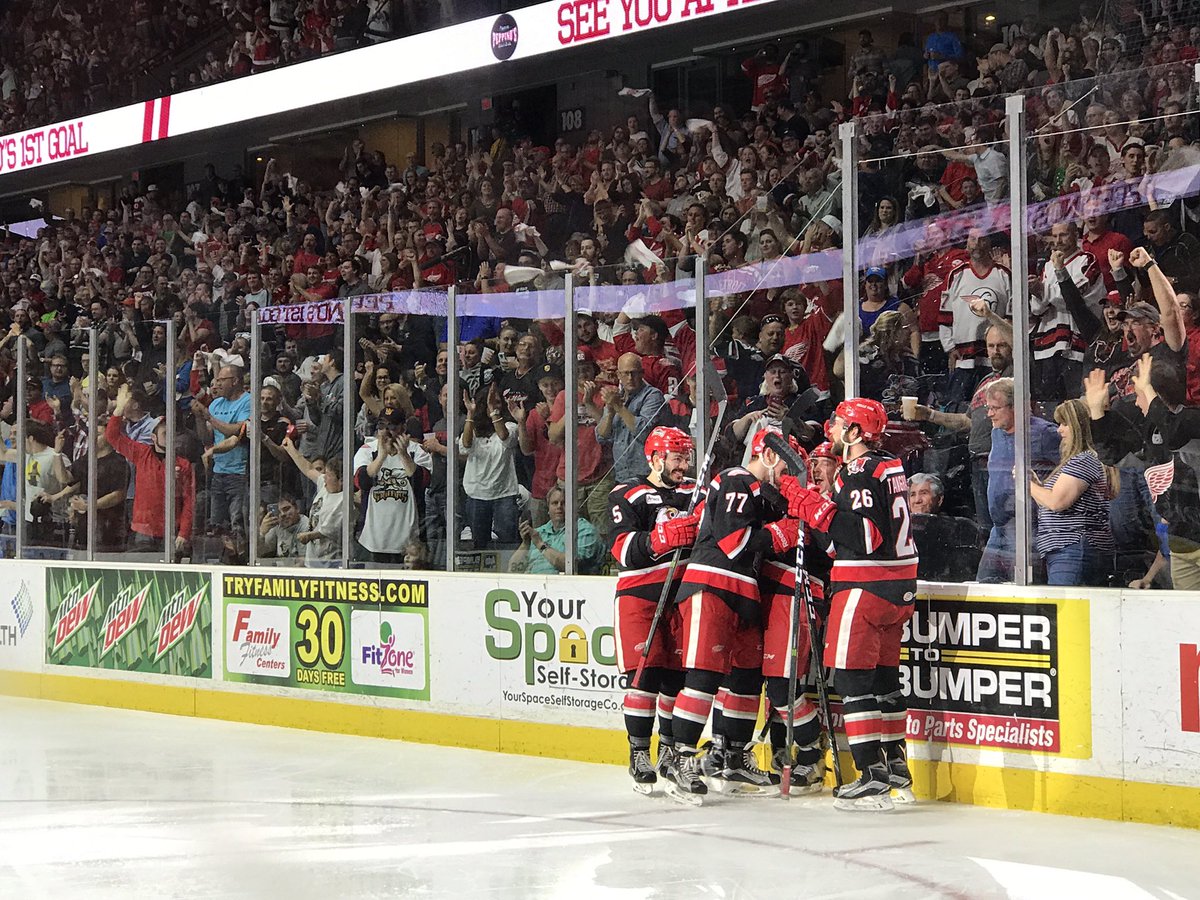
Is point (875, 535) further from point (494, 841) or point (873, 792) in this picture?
point (494, 841)

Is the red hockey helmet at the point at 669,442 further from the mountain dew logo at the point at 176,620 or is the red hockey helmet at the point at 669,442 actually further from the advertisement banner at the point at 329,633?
the mountain dew logo at the point at 176,620

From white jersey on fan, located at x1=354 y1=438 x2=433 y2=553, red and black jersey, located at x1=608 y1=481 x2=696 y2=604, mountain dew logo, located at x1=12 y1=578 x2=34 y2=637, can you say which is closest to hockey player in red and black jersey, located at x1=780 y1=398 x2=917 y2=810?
red and black jersey, located at x1=608 y1=481 x2=696 y2=604

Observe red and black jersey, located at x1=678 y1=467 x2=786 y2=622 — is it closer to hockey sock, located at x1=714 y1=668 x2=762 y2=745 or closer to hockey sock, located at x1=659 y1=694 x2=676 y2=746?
hockey sock, located at x1=714 y1=668 x2=762 y2=745

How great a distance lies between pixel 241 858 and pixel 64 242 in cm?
1508

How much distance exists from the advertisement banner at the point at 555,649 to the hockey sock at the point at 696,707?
2.77 feet

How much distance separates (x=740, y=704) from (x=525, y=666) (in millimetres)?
1684

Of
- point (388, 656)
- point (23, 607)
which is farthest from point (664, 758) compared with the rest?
point (23, 607)

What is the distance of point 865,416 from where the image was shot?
6.47 metres

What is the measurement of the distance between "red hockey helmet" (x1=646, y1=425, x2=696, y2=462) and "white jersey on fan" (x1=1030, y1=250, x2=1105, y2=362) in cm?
161

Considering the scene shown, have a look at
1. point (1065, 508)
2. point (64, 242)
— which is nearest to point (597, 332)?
point (1065, 508)

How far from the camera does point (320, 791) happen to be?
705 cm

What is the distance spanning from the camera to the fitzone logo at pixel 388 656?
8789mm

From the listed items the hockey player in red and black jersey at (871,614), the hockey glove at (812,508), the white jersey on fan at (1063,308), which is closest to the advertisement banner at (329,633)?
the hockey glove at (812,508)

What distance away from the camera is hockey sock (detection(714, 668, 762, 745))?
6.80m
